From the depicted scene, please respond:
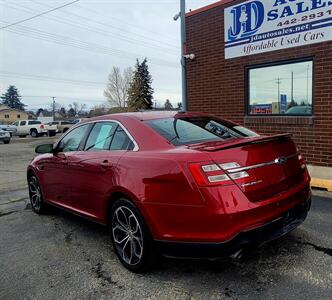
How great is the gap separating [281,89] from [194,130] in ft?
17.7

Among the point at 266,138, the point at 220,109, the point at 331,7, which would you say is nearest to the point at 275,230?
the point at 266,138

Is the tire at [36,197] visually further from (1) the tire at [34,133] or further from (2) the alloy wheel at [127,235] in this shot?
(1) the tire at [34,133]

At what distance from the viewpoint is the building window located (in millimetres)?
8188

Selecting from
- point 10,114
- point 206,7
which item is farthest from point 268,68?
point 10,114

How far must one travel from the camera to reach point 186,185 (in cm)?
316

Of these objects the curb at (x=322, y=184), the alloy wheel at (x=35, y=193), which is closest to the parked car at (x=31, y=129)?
the alloy wheel at (x=35, y=193)

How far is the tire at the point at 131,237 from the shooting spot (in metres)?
3.54

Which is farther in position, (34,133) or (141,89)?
(141,89)

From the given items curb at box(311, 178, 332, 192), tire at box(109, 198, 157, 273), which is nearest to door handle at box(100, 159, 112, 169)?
tire at box(109, 198, 157, 273)

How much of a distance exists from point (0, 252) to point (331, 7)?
7.10 m

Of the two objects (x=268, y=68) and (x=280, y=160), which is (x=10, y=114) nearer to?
(x=268, y=68)

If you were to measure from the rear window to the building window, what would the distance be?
445 centimetres

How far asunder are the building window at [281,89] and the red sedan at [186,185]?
4457mm

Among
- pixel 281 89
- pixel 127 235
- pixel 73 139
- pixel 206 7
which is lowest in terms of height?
pixel 127 235
